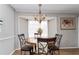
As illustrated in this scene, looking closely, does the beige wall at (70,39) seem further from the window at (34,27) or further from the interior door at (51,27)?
the window at (34,27)

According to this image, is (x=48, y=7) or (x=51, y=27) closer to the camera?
(x=48, y=7)

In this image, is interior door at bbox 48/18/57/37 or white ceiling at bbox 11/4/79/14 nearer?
white ceiling at bbox 11/4/79/14

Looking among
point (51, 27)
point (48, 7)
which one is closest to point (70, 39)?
point (51, 27)

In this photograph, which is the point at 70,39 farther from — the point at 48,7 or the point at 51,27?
the point at 48,7

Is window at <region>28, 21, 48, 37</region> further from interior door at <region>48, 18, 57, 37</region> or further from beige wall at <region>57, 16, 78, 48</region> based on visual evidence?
beige wall at <region>57, 16, 78, 48</region>

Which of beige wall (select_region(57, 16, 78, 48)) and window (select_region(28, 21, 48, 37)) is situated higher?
window (select_region(28, 21, 48, 37))

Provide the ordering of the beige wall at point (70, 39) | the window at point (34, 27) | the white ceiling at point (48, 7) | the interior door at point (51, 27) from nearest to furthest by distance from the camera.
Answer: the white ceiling at point (48, 7) → the window at point (34, 27) → the interior door at point (51, 27) → the beige wall at point (70, 39)

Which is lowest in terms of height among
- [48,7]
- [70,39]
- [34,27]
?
[70,39]

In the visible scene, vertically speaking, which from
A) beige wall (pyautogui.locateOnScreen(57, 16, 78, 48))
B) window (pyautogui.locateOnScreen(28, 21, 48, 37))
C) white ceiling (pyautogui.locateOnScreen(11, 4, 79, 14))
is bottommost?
beige wall (pyautogui.locateOnScreen(57, 16, 78, 48))

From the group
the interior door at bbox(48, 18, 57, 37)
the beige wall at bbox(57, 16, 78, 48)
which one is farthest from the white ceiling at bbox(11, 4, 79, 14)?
the beige wall at bbox(57, 16, 78, 48)

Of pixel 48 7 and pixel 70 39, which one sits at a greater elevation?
pixel 48 7

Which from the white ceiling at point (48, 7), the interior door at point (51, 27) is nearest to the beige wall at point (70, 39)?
the interior door at point (51, 27)

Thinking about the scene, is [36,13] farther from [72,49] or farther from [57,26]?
[72,49]
